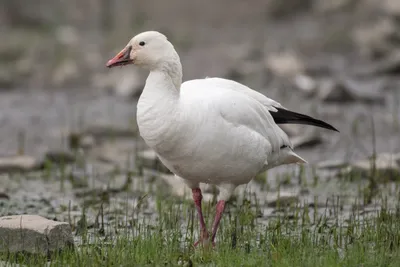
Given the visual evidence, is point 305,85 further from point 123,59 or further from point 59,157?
point 123,59

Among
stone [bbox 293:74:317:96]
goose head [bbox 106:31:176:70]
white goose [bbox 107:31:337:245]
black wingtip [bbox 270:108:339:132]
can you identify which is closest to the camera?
white goose [bbox 107:31:337:245]

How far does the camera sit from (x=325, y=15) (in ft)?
65.0

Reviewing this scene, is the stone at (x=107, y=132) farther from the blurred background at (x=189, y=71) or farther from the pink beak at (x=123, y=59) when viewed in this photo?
the pink beak at (x=123, y=59)

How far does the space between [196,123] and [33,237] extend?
1419 millimetres

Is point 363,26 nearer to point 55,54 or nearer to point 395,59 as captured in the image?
point 395,59

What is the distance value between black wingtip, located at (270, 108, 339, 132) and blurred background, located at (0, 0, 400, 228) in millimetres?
2096

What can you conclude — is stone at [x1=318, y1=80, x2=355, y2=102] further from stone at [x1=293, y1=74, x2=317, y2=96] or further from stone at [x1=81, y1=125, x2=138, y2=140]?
stone at [x1=81, y1=125, x2=138, y2=140]

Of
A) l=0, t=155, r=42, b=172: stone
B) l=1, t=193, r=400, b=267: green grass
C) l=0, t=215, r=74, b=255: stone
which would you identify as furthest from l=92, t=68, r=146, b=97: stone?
l=0, t=215, r=74, b=255: stone

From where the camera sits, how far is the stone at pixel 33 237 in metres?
6.13

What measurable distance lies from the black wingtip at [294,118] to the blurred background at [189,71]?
82.5 inches

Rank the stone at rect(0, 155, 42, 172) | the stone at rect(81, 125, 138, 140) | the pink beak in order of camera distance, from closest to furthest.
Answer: the pink beak
the stone at rect(0, 155, 42, 172)
the stone at rect(81, 125, 138, 140)

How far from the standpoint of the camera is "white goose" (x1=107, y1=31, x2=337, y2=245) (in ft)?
20.6

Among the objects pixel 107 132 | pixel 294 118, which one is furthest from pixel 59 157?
pixel 294 118

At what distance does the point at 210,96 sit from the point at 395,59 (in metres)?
9.39
